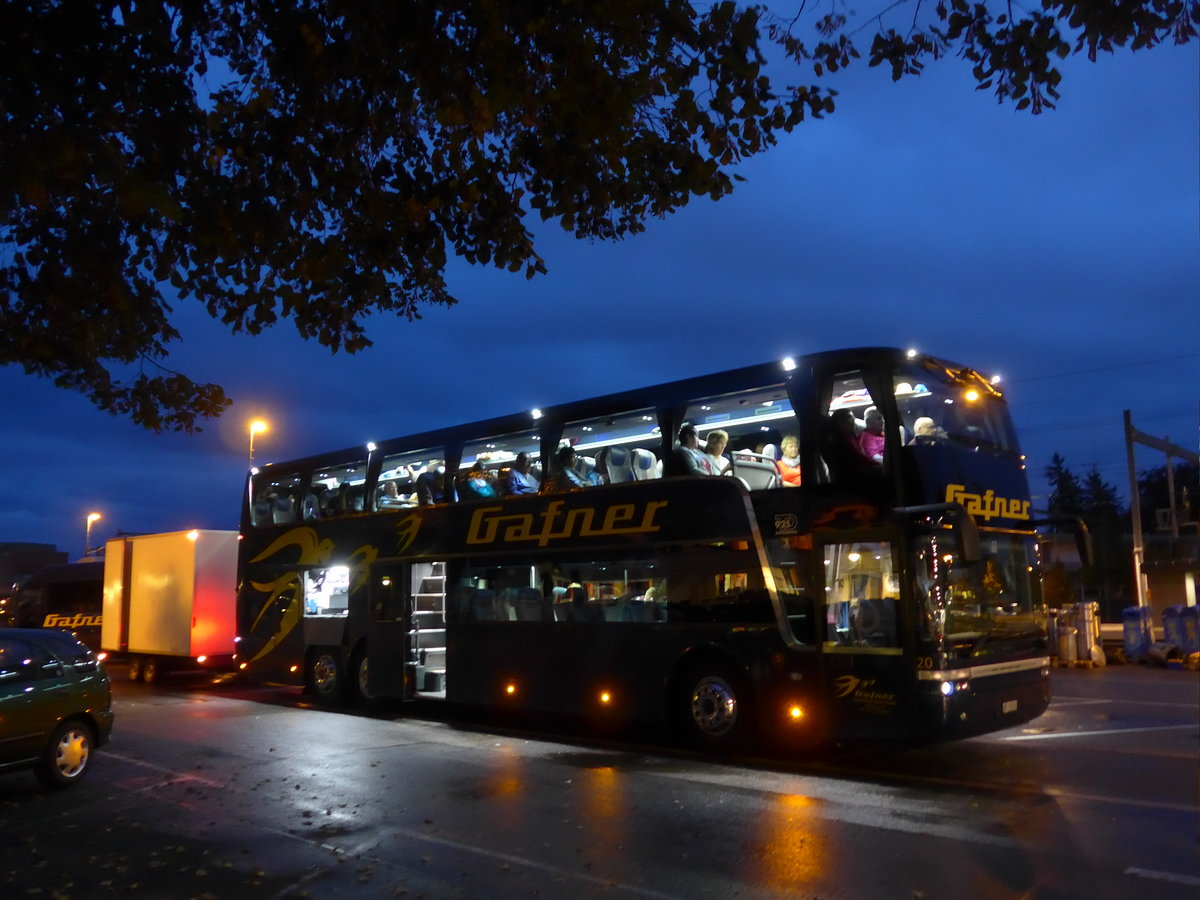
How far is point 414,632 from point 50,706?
244 inches

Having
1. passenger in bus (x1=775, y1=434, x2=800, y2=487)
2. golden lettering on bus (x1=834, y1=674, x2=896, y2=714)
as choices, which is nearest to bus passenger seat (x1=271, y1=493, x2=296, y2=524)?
passenger in bus (x1=775, y1=434, x2=800, y2=487)

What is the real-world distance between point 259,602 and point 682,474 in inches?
393

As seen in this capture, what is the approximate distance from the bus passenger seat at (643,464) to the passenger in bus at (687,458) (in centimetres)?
19

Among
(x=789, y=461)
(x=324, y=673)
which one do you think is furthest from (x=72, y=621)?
(x=789, y=461)

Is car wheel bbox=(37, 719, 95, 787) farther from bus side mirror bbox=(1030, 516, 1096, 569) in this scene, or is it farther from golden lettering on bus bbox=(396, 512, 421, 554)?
bus side mirror bbox=(1030, 516, 1096, 569)

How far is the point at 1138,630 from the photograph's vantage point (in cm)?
2220

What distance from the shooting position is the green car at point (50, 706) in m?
9.70

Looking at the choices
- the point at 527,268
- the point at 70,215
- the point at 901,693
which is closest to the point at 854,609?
the point at 901,693

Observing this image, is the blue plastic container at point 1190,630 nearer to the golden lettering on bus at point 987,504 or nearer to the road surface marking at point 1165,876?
the golden lettering on bus at point 987,504

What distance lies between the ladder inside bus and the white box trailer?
6.40m

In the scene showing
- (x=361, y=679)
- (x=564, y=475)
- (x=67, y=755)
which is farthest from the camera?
(x=361, y=679)

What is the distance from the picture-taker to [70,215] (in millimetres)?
8766

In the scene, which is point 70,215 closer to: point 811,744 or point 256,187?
point 256,187

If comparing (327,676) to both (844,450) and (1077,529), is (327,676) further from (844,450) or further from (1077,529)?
(1077,529)
